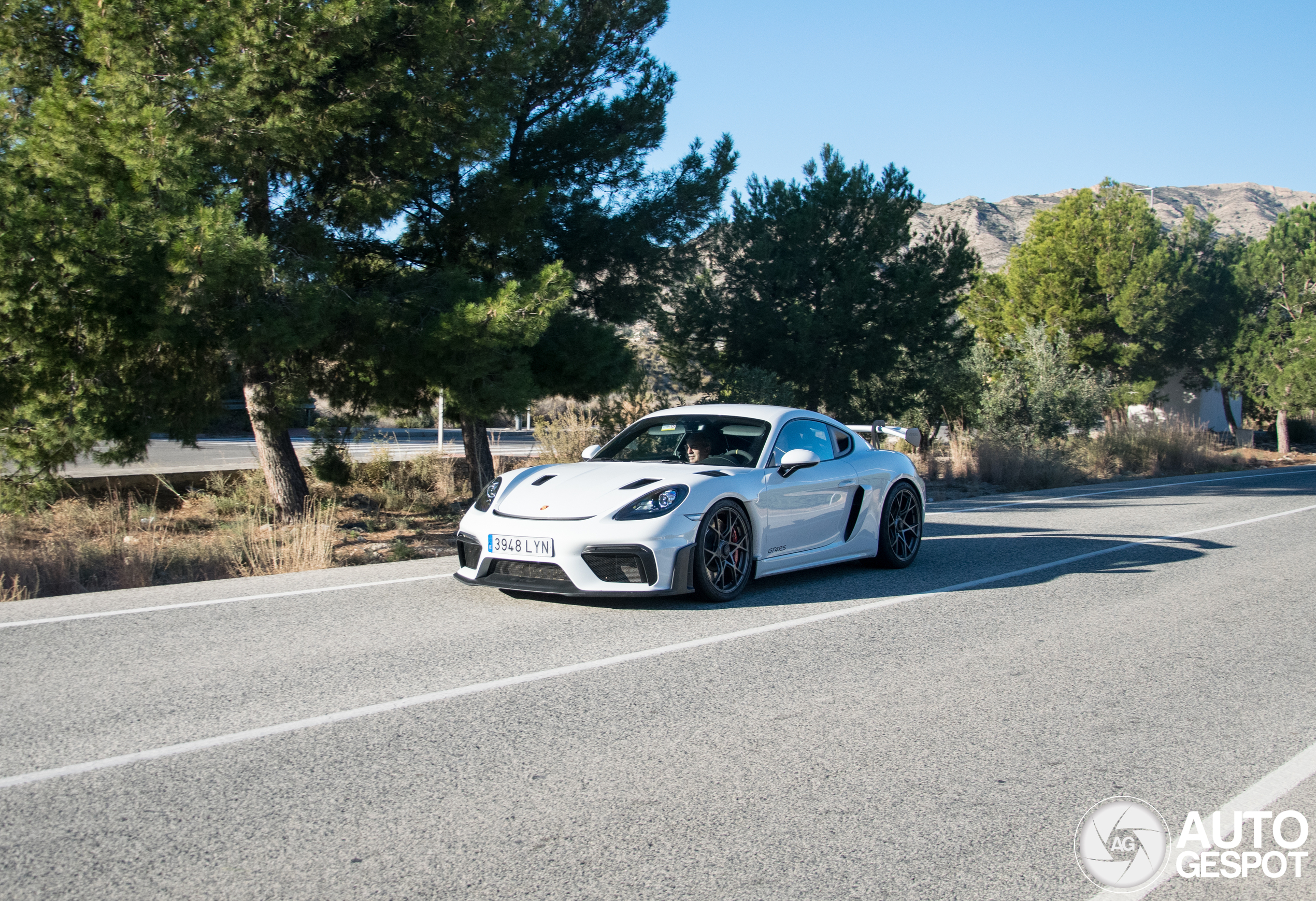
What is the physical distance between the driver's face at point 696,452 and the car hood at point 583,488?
33 cm

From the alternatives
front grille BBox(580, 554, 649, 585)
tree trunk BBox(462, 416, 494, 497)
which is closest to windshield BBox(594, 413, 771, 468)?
front grille BBox(580, 554, 649, 585)

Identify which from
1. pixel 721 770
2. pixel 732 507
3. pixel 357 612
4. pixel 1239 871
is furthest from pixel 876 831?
pixel 357 612

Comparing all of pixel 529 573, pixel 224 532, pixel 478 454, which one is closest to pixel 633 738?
pixel 529 573

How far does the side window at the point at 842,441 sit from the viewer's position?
8.50 m

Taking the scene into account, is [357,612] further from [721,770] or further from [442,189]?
[442,189]

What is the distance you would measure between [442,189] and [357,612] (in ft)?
24.6

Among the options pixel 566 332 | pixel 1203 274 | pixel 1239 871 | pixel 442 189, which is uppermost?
pixel 1203 274

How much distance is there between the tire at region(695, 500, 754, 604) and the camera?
6.75 meters

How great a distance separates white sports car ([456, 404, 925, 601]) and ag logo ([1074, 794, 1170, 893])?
3.37m

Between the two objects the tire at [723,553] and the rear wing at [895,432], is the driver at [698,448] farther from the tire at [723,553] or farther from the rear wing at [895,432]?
the rear wing at [895,432]

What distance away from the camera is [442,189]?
12.8 m

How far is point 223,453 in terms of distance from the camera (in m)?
25.5

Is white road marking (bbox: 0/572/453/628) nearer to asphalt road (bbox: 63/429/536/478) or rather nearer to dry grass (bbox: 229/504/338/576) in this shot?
dry grass (bbox: 229/504/338/576)

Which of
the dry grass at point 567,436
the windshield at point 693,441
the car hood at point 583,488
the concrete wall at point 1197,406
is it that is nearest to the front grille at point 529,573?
the car hood at point 583,488
